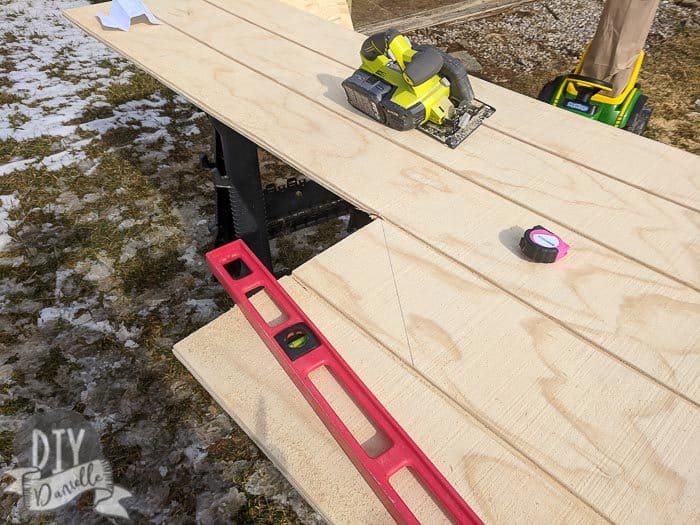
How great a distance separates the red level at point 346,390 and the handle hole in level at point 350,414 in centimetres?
1

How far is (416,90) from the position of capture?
2.25 metres

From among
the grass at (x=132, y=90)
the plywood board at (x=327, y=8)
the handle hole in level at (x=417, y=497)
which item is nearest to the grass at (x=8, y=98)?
the grass at (x=132, y=90)

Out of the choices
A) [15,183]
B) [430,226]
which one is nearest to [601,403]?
[430,226]

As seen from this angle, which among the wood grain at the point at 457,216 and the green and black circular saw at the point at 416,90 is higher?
the green and black circular saw at the point at 416,90

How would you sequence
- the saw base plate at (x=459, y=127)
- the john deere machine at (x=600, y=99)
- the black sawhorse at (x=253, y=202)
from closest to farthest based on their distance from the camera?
the saw base plate at (x=459, y=127), the black sawhorse at (x=253, y=202), the john deere machine at (x=600, y=99)

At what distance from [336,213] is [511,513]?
2.97 m

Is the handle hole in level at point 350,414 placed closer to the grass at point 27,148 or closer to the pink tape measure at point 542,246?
the pink tape measure at point 542,246

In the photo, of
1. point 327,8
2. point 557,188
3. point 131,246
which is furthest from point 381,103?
point 131,246

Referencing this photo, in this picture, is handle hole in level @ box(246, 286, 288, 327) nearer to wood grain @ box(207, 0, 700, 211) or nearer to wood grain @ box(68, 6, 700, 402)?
wood grain @ box(68, 6, 700, 402)

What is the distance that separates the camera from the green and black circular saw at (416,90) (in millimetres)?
2227

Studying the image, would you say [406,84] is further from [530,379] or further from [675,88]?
[675,88]

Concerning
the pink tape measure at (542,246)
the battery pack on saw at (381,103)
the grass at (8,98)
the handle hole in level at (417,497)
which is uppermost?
the battery pack on saw at (381,103)

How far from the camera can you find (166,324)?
3504 mm

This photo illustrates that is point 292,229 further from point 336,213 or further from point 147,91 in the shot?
point 147,91
